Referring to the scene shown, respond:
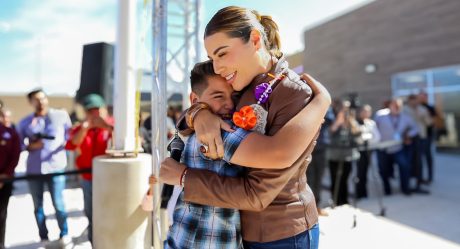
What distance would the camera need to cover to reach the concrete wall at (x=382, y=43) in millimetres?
11141

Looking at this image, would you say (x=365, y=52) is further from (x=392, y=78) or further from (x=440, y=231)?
(x=440, y=231)

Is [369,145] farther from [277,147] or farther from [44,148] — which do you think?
[277,147]

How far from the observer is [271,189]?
0.93 m

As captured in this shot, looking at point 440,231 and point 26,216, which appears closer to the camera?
point 440,231

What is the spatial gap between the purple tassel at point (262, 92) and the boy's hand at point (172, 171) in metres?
0.31

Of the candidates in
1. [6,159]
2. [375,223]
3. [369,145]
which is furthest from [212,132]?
[369,145]

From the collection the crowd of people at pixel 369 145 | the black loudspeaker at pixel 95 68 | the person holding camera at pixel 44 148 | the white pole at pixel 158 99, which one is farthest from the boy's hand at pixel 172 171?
the crowd of people at pixel 369 145

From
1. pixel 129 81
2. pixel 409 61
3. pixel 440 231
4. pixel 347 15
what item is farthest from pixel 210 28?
pixel 347 15

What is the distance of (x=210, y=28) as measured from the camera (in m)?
1.02

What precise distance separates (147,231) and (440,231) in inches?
134

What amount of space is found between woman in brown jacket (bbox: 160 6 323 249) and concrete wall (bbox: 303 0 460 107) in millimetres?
11947

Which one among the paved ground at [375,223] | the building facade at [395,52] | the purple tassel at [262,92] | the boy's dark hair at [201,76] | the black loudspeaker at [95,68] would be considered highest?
the building facade at [395,52]

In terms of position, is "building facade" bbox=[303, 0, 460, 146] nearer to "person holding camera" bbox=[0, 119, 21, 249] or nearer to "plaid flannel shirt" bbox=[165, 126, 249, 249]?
"person holding camera" bbox=[0, 119, 21, 249]

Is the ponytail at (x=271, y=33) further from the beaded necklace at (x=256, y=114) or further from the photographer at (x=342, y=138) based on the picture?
the photographer at (x=342, y=138)
